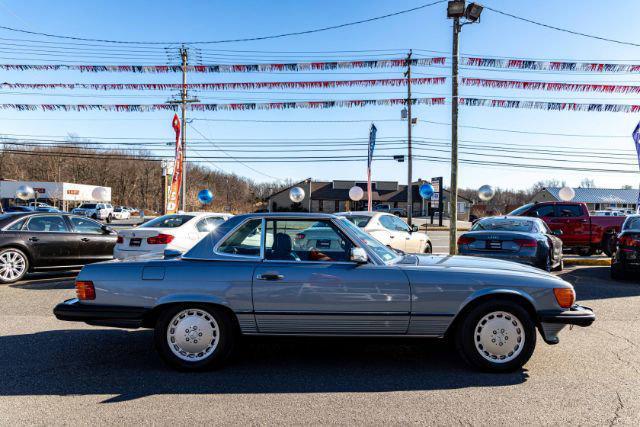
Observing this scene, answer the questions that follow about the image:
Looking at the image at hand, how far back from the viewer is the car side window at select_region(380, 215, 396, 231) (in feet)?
37.0

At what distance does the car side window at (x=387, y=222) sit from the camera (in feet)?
37.0

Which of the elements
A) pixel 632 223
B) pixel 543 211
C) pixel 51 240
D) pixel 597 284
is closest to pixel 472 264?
pixel 597 284

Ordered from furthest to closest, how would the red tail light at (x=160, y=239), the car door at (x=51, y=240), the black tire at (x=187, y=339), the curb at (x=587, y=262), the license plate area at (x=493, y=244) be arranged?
the curb at (x=587, y=262)
the car door at (x=51, y=240)
the red tail light at (x=160, y=239)
the license plate area at (x=493, y=244)
the black tire at (x=187, y=339)

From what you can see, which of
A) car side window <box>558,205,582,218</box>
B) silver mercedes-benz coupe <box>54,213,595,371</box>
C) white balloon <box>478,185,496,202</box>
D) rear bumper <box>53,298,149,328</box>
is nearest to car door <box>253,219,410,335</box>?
silver mercedes-benz coupe <box>54,213,595,371</box>

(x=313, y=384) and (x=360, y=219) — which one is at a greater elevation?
(x=360, y=219)

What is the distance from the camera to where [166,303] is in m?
4.09

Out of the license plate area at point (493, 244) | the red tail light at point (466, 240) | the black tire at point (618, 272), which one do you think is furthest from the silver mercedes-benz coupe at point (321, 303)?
the black tire at point (618, 272)

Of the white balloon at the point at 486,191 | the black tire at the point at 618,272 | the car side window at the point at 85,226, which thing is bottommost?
the black tire at the point at 618,272

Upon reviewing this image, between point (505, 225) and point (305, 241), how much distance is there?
6467mm

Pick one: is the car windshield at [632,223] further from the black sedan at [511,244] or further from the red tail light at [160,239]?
the red tail light at [160,239]

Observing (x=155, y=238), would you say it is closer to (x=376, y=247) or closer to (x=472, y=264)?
(x=376, y=247)

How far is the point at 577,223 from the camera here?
1384cm

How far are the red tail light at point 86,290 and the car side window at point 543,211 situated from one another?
1302 centimetres

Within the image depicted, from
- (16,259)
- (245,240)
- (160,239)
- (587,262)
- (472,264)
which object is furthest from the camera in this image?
(587,262)
